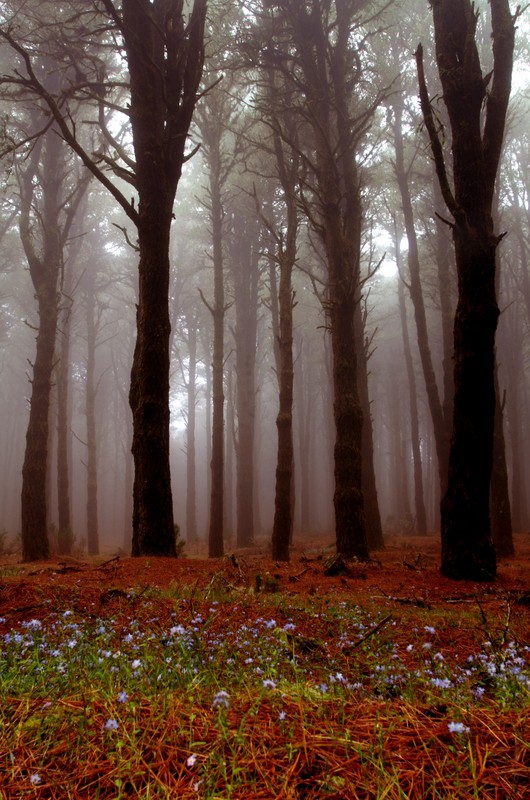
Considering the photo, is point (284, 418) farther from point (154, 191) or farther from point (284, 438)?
point (154, 191)

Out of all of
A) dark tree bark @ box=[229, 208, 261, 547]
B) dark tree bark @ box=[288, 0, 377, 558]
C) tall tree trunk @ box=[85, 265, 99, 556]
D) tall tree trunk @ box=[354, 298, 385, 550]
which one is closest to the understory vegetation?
dark tree bark @ box=[288, 0, 377, 558]

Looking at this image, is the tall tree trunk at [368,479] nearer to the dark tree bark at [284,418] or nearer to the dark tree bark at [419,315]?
the dark tree bark at [284,418]

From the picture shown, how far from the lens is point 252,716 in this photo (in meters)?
1.52

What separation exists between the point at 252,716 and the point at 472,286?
538 cm

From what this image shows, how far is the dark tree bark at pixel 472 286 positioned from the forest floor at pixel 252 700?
209 cm

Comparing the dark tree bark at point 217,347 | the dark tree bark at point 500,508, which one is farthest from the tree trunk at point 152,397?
the dark tree bark at point 500,508

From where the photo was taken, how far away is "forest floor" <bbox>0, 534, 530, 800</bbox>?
1233 mm

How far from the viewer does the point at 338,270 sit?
341 inches

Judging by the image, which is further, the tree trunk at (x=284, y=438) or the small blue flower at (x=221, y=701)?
the tree trunk at (x=284, y=438)

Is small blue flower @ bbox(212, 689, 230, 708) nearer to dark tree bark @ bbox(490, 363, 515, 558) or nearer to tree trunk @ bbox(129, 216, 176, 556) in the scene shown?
tree trunk @ bbox(129, 216, 176, 556)

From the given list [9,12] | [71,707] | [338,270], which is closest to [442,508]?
[338,270]

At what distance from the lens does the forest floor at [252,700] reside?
123 centimetres

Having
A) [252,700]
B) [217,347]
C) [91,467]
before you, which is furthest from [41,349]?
[252,700]

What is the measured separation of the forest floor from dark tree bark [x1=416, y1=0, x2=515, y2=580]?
2.09 m
